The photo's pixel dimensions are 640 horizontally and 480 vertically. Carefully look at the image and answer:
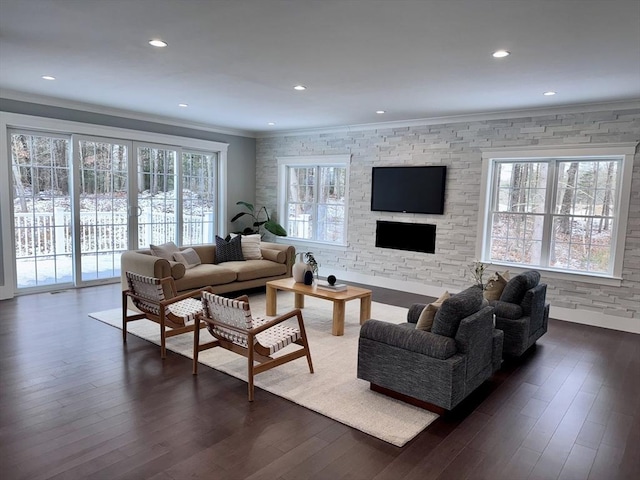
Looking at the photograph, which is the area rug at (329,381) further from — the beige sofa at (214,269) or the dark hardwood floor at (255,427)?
the beige sofa at (214,269)

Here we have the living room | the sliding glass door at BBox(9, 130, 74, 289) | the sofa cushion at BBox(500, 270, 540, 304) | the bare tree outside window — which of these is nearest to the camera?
the living room

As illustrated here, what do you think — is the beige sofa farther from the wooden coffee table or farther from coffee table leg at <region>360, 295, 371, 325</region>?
coffee table leg at <region>360, 295, 371, 325</region>

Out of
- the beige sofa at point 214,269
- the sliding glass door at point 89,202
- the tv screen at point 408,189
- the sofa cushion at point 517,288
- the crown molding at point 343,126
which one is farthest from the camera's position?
the tv screen at point 408,189

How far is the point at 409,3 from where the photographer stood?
2639mm

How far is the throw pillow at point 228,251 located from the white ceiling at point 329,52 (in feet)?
6.57

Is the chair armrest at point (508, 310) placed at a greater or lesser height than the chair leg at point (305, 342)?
greater

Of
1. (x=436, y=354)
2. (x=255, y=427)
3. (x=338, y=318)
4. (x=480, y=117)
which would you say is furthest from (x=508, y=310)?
(x=480, y=117)

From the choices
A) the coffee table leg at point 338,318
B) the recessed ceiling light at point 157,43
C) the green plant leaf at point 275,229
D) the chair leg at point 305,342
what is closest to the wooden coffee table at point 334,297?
the coffee table leg at point 338,318

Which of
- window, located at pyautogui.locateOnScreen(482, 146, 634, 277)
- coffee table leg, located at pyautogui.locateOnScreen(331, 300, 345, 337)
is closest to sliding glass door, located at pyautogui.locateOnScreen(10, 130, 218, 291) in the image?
coffee table leg, located at pyautogui.locateOnScreen(331, 300, 345, 337)

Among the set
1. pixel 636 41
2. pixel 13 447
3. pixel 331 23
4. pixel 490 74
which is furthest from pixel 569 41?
pixel 13 447

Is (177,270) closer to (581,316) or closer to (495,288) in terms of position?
(495,288)

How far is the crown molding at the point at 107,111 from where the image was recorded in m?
5.68

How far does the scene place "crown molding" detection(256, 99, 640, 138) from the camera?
17.0ft

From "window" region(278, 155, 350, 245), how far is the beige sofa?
4.85 ft
